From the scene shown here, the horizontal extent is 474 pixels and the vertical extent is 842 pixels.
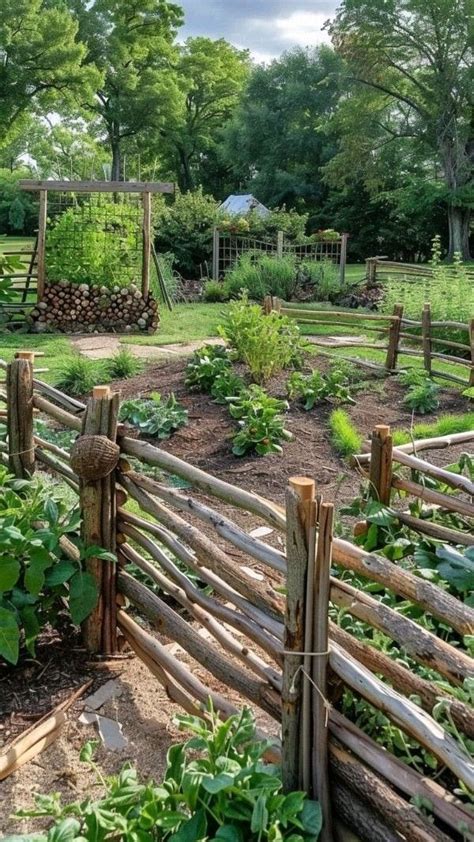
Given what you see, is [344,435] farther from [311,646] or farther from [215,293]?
[215,293]

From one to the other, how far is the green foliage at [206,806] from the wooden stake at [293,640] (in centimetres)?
7

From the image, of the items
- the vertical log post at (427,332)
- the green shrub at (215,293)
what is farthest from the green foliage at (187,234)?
the vertical log post at (427,332)

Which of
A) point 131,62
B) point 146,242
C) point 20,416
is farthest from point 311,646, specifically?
point 131,62

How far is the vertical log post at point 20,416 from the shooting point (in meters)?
3.07

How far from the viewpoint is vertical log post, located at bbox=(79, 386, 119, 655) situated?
2605mm

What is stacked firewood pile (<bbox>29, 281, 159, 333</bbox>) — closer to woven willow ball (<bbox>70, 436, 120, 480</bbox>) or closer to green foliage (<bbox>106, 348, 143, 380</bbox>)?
green foliage (<bbox>106, 348, 143, 380</bbox>)

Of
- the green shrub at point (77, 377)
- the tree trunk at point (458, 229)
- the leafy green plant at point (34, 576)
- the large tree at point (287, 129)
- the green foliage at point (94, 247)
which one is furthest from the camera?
the large tree at point (287, 129)

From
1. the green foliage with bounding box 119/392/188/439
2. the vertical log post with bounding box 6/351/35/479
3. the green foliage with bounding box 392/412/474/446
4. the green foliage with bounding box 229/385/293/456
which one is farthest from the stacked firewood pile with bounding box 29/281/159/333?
the vertical log post with bounding box 6/351/35/479

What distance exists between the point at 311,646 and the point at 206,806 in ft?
1.32

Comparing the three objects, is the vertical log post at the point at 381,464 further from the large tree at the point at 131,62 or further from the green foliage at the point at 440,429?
the large tree at the point at 131,62

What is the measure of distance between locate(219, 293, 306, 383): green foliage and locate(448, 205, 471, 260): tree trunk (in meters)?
24.1

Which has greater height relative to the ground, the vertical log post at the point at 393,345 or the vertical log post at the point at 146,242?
the vertical log post at the point at 146,242

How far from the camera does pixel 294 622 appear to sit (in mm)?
1767

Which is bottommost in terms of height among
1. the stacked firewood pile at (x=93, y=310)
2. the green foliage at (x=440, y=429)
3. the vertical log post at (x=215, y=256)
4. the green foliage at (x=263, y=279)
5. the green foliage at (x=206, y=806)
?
the green foliage at (x=206, y=806)
